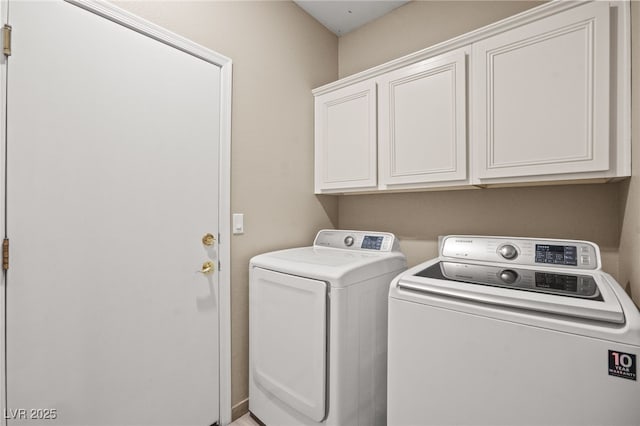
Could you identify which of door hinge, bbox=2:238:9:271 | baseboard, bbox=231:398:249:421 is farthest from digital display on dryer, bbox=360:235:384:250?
door hinge, bbox=2:238:9:271

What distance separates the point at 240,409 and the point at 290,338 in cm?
69

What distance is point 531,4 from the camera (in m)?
1.67

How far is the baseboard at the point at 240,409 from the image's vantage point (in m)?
1.73

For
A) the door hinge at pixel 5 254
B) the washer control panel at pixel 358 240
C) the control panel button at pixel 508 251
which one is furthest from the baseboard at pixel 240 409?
the control panel button at pixel 508 251

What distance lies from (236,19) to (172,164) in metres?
0.98

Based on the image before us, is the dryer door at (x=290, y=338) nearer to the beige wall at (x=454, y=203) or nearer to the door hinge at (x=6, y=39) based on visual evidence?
the beige wall at (x=454, y=203)

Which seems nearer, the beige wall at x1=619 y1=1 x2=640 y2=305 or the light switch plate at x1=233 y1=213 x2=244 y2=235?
the beige wall at x1=619 y1=1 x2=640 y2=305

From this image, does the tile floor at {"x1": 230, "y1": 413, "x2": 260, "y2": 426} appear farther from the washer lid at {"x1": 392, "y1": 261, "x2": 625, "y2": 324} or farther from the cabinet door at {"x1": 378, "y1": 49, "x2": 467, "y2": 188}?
the cabinet door at {"x1": 378, "y1": 49, "x2": 467, "y2": 188}

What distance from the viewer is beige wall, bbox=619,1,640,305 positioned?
107cm

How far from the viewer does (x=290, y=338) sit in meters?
1.50

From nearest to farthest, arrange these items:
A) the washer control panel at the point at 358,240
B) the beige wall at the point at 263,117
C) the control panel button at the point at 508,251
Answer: the control panel button at the point at 508,251, the beige wall at the point at 263,117, the washer control panel at the point at 358,240

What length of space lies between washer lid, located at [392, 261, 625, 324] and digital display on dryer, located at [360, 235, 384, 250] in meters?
0.46

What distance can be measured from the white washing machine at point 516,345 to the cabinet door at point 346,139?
84 cm

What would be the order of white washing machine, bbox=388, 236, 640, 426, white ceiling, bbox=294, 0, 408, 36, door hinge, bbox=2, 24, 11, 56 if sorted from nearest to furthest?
white washing machine, bbox=388, 236, 640, 426
door hinge, bbox=2, 24, 11, 56
white ceiling, bbox=294, 0, 408, 36
